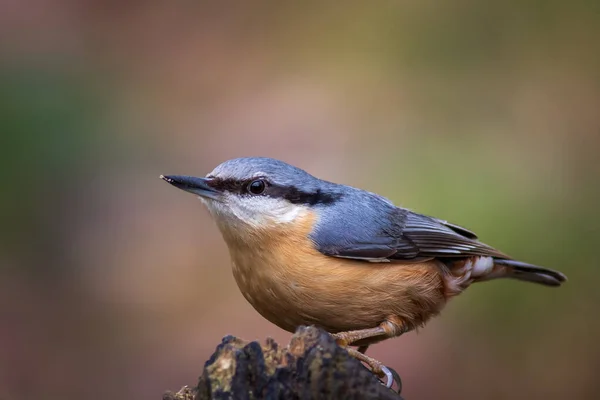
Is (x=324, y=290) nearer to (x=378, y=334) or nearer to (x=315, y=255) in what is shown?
(x=315, y=255)

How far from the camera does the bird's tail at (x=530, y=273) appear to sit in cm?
439

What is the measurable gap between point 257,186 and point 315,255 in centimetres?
44

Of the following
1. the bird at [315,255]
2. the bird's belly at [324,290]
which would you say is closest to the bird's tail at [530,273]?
the bird at [315,255]

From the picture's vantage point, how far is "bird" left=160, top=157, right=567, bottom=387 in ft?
11.0

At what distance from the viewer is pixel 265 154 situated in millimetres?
7961

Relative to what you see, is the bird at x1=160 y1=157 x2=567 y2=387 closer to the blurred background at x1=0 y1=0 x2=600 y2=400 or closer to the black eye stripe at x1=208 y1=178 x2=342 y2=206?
the black eye stripe at x1=208 y1=178 x2=342 y2=206

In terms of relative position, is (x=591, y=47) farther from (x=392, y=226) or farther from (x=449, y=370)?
(x=392, y=226)

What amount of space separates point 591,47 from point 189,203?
15.2ft

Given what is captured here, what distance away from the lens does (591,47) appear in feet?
24.6

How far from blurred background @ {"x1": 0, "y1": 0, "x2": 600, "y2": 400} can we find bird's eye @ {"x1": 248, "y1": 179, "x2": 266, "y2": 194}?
284cm

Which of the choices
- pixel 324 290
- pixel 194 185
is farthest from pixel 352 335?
pixel 194 185

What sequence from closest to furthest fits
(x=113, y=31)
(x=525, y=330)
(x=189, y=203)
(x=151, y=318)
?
1. (x=525, y=330)
2. (x=151, y=318)
3. (x=189, y=203)
4. (x=113, y=31)

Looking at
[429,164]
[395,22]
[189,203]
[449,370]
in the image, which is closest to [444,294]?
[449,370]

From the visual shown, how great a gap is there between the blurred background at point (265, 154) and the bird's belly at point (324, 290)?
2582mm
